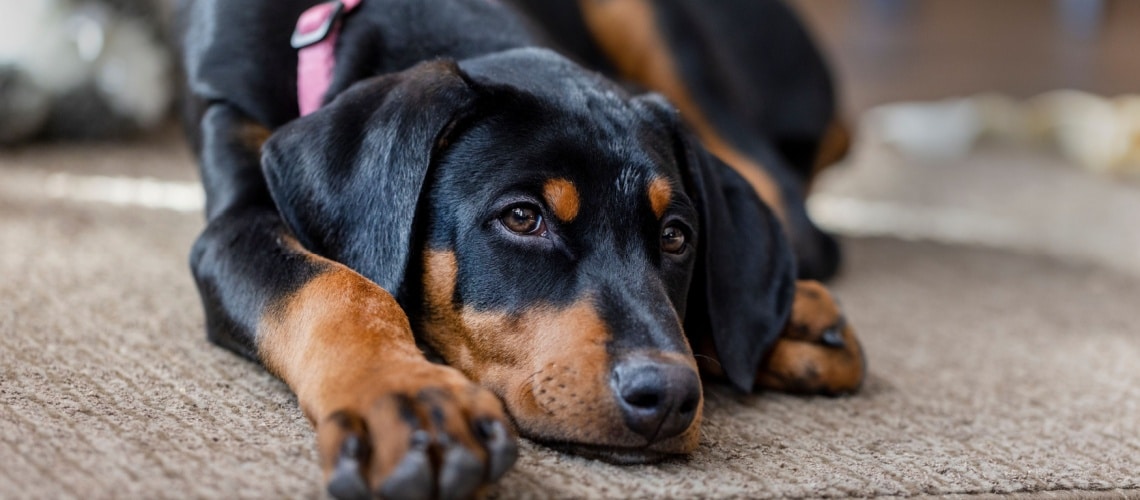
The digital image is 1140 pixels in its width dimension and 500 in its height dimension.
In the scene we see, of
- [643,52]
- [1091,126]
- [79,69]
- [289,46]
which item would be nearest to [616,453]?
[289,46]

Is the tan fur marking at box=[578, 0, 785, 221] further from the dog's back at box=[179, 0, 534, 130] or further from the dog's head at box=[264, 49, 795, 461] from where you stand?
the dog's head at box=[264, 49, 795, 461]

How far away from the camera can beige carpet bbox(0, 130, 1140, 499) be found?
153 centimetres

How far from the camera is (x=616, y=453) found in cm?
165

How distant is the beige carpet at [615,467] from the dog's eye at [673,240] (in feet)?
0.98

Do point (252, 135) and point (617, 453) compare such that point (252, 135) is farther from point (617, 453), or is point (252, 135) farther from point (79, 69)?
point (79, 69)

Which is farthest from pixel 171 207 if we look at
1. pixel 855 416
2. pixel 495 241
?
pixel 855 416

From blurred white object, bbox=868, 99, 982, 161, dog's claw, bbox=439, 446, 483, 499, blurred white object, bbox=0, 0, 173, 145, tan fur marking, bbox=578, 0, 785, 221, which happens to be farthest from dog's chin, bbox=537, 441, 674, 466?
blurred white object, bbox=868, 99, 982, 161

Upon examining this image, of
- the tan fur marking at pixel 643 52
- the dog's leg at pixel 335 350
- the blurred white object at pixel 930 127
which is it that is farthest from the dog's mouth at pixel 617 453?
the blurred white object at pixel 930 127

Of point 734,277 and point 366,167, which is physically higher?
point 366,167

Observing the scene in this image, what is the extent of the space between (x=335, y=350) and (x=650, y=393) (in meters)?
0.45

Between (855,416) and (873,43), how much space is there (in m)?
5.61

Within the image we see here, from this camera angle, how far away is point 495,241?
1.88 metres

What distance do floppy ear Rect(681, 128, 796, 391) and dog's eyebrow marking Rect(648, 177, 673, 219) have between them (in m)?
0.21

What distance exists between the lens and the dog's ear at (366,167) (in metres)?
1.88
